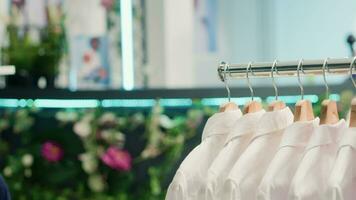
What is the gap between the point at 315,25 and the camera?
17.8ft

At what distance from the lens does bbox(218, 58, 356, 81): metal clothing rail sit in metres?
1.28

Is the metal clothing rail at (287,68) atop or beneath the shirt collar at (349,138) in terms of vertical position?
atop

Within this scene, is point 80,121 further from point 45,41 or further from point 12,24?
point 12,24

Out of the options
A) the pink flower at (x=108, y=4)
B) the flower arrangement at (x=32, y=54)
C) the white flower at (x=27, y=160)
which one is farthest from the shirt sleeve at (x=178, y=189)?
the pink flower at (x=108, y=4)

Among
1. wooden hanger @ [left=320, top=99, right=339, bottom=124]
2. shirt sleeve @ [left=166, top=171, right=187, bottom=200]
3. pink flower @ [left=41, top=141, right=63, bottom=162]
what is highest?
wooden hanger @ [left=320, top=99, right=339, bottom=124]

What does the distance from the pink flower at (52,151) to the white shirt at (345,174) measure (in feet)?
5.96

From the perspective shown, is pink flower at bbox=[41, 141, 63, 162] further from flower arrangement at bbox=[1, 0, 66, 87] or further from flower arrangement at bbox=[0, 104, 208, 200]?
flower arrangement at bbox=[1, 0, 66, 87]

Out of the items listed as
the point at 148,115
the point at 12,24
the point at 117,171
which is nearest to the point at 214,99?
the point at 148,115

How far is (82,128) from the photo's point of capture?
2836mm

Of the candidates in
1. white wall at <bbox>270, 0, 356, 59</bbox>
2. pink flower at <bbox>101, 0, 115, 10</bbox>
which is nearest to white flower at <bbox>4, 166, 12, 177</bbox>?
pink flower at <bbox>101, 0, 115, 10</bbox>

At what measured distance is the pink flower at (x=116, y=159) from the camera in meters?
2.83

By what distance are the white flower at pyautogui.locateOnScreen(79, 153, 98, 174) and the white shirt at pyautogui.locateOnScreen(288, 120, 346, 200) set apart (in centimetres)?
169

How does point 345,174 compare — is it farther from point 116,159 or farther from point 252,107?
point 116,159

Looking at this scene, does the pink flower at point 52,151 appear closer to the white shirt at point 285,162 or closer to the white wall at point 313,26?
the white shirt at point 285,162
